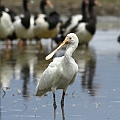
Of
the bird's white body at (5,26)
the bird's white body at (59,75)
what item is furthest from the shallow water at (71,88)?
the bird's white body at (5,26)

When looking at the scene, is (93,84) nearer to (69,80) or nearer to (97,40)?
(69,80)

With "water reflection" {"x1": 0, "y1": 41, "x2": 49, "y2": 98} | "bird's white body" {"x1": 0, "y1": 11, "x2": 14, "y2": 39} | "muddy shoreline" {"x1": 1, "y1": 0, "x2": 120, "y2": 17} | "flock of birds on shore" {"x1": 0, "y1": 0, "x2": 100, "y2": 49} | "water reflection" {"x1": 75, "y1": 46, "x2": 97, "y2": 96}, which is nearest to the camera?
"water reflection" {"x1": 75, "y1": 46, "x2": 97, "y2": 96}

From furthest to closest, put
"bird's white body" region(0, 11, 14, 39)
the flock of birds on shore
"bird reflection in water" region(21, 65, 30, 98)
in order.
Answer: the flock of birds on shore
"bird's white body" region(0, 11, 14, 39)
"bird reflection in water" region(21, 65, 30, 98)

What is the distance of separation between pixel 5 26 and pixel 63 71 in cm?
1294

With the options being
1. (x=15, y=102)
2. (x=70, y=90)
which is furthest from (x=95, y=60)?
(x=15, y=102)

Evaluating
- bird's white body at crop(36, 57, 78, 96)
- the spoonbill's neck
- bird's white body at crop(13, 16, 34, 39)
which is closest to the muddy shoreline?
bird's white body at crop(13, 16, 34, 39)

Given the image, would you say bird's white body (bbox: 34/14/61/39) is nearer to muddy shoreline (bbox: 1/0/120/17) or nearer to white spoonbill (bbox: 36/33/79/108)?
white spoonbill (bbox: 36/33/79/108)

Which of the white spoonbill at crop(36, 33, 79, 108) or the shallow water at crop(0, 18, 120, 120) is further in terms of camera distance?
the shallow water at crop(0, 18, 120, 120)

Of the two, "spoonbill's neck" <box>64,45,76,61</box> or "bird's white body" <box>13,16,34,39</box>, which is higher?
"spoonbill's neck" <box>64,45,76,61</box>

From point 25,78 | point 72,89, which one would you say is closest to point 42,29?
Result: point 25,78

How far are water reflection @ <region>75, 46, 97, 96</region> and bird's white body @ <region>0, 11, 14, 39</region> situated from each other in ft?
8.35

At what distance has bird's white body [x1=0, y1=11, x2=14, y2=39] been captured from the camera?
74.1 ft

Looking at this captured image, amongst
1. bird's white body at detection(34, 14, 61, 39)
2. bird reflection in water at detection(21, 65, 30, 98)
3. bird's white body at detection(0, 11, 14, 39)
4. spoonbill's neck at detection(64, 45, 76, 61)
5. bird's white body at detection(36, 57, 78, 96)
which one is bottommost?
Result: bird's white body at detection(34, 14, 61, 39)

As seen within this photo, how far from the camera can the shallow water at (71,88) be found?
1044 centimetres
